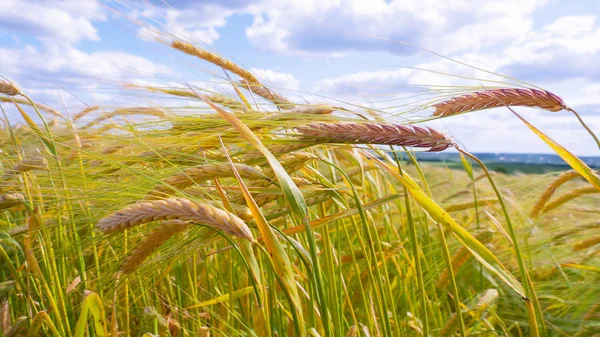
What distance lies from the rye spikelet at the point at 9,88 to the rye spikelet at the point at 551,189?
1.93 m

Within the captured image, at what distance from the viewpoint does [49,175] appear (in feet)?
4.73

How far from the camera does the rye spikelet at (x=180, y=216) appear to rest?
89cm

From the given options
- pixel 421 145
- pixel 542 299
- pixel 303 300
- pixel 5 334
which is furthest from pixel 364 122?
pixel 542 299

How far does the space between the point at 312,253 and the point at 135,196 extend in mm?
412

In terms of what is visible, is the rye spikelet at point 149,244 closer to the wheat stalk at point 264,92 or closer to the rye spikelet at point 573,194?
the wheat stalk at point 264,92

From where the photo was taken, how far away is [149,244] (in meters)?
1.15

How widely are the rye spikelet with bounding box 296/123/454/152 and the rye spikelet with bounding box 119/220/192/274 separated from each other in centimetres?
31

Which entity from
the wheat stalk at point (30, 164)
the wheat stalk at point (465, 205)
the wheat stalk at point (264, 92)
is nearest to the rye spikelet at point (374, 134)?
the wheat stalk at point (264, 92)

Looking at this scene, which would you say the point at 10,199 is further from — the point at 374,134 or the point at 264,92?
the point at 374,134

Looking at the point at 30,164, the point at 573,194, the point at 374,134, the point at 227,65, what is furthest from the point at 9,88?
the point at 573,194

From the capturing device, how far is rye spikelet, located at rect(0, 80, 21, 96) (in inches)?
73.0

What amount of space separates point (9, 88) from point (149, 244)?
1.06 m

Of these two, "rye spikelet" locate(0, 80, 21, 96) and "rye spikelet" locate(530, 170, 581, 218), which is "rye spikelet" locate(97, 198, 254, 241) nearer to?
"rye spikelet" locate(0, 80, 21, 96)

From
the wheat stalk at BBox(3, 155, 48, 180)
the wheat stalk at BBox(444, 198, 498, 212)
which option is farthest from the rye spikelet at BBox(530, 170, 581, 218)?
the wheat stalk at BBox(3, 155, 48, 180)
